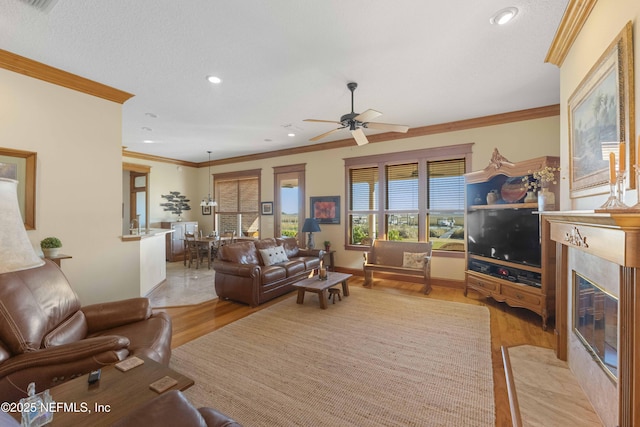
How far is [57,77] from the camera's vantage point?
303 centimetres

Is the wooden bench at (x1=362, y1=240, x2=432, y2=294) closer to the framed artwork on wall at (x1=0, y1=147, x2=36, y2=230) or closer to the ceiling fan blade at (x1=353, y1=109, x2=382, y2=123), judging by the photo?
the ceiling fan blade at (x1=353, y1=109, x2=382, y2=123)

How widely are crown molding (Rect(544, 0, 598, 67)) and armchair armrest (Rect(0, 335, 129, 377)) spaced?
3937mm

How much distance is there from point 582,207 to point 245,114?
4.32 meters

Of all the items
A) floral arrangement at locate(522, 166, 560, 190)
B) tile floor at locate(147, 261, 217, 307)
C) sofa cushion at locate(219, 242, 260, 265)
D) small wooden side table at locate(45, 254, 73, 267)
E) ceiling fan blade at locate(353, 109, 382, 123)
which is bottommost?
tile floor at locate(147, 261, 217, 307)

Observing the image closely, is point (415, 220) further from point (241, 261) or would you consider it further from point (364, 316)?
point (241, 261)

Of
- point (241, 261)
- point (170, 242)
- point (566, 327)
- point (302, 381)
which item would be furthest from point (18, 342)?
point (170, 242)

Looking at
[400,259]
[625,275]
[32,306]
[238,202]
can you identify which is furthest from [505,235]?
[238,202]

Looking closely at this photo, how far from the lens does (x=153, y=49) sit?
266cm

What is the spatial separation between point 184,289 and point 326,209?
3.34 meters

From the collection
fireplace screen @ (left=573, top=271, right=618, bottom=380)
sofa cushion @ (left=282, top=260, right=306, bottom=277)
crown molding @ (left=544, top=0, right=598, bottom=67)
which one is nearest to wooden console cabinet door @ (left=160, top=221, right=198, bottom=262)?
sofa cushion @ (left=282, top=260, right=306, bottom=277)

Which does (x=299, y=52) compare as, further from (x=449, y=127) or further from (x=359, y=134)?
(x=449, y=127)

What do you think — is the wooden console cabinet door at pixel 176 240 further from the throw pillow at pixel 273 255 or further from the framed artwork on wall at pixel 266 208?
the throw pillow at pixel 273 255

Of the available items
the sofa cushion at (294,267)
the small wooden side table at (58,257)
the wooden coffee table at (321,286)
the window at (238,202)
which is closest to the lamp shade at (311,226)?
the sofa cushion at (294,267)

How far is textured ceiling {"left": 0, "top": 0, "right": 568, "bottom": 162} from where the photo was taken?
2.16 meters
